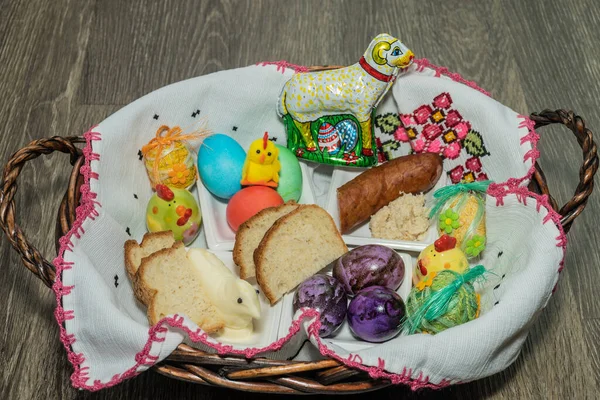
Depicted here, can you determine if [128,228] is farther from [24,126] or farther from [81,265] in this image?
[24,126]

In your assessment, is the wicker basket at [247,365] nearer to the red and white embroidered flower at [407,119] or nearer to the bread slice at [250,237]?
the bread slice at [250,237]

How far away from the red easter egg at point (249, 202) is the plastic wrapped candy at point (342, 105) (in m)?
0.12

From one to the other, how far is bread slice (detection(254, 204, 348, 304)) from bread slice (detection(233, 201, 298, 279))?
0.11ft

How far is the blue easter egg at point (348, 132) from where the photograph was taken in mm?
1242

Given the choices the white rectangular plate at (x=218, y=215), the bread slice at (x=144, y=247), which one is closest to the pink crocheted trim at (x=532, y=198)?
the white rectangular plate at (x=218, y=215)

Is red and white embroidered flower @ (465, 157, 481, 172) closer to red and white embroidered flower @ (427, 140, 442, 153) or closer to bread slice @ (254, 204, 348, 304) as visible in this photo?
red and white embroidered flower @ (427, 140, 442, 153)

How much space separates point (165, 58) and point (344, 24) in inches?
18.3

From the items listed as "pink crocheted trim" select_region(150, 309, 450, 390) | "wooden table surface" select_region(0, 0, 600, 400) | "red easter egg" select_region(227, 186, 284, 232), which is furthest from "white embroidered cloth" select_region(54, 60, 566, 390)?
"wooden table surface" select_region(0, 0, 600, 400)

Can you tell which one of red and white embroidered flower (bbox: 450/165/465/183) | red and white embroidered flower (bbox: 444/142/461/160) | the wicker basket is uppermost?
red and white embroidered flower (bbox: 444/142/461/160)

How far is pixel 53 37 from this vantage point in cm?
174

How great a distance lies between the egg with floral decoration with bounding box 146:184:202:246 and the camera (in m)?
1.17

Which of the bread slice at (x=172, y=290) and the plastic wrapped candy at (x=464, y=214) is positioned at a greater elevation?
the plastic wrapped candy at (x=464, y=214)

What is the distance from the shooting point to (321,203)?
4.35ft

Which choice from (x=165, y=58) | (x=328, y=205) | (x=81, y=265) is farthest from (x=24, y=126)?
(x=328, y=205)
